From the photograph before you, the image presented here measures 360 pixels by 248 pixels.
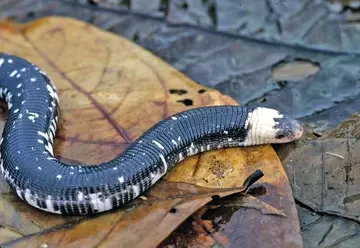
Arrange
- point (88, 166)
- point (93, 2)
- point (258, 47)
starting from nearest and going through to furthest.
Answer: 1. point (88, 166)
2. point (258, 47)
3. point (93, 2)

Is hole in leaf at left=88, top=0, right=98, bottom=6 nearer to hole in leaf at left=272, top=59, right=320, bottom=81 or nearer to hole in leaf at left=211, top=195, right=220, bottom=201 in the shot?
hole in leaf at left=272, top=59, right=320, bottom=81

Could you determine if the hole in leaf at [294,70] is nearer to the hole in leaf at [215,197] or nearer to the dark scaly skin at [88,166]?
the dark scaly skin at [88,166]

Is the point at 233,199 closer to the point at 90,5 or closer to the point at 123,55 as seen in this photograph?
the point at 123,55

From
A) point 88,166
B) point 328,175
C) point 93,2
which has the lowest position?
point 328,175

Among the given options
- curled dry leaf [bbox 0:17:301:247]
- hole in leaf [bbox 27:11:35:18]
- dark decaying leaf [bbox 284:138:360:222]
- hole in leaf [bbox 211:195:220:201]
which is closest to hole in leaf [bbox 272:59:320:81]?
curled dry leaf [bbox 0:17:301:247]

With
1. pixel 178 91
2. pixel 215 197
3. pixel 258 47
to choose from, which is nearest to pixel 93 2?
pixel 258 47

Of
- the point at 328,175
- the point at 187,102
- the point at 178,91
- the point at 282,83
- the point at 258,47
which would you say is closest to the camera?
the point at 328,175

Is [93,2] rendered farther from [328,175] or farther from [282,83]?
[328,175]
